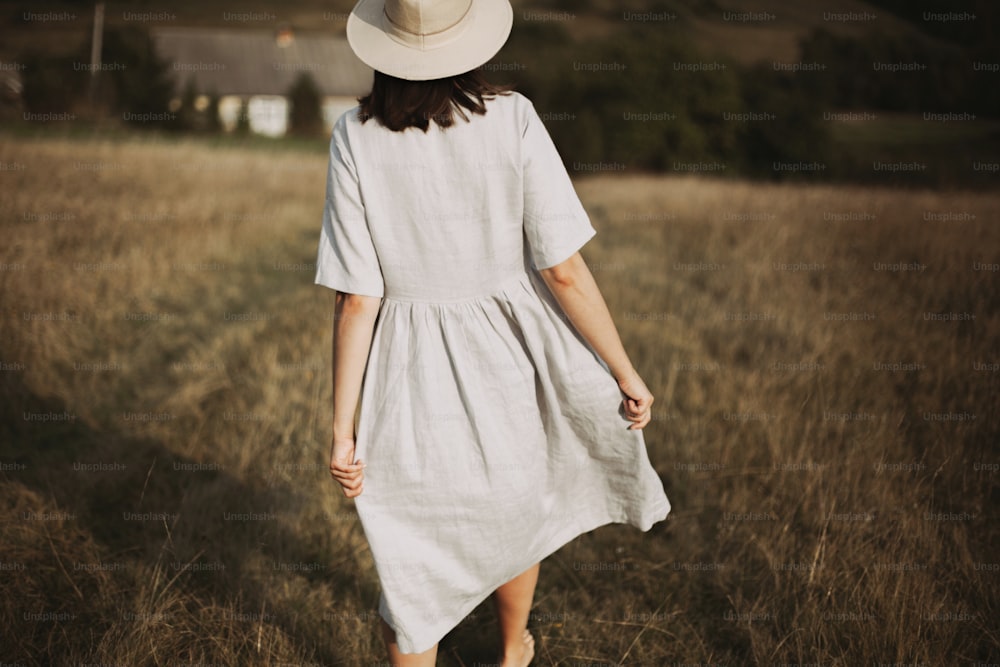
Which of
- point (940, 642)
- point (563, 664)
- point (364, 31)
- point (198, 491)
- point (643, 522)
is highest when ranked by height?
point (364, 31)

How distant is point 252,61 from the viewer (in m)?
40.0

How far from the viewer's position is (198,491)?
311 cm

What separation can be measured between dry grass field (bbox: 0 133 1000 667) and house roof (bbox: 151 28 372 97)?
34873mm

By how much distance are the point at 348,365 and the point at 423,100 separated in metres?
0.67

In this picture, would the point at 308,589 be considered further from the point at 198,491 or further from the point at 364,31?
the point at 364,31

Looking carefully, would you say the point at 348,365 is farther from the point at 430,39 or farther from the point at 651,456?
the point at 651,456

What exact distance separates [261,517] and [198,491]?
360mm

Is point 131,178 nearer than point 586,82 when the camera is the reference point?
Yes

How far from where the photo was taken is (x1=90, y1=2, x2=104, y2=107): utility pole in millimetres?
29297

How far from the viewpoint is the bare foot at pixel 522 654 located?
2195mm

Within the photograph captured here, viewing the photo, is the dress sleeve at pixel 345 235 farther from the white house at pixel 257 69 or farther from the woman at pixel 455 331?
the white house at pixel 257 69

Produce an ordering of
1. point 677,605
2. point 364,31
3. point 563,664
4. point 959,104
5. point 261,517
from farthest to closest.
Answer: point 959,104 → point 261,517 → point 677,605 → point 563,664 → point 364,31

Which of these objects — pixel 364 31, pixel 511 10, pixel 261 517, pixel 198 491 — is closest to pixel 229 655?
pixel 261 517

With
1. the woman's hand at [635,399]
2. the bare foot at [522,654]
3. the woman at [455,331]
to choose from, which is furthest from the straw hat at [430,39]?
the bare foot at [522,654]
